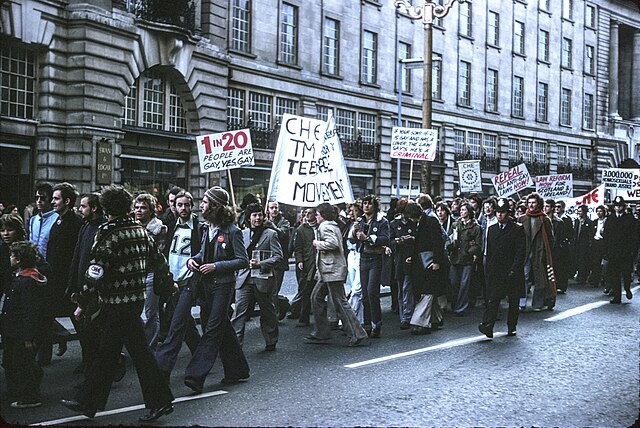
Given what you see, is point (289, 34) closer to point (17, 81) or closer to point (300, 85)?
point (300, 85)

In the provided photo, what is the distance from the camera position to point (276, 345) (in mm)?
9969

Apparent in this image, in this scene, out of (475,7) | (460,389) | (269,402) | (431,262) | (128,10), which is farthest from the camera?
(475,7)

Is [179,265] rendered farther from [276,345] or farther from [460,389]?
[460,389]

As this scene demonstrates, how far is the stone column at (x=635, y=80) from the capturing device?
56562 millimetres

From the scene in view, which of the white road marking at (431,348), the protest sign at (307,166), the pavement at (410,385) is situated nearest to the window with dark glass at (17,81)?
the protest sign at (307,166)

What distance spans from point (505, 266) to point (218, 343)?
4.81 m

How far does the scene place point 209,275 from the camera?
743 cm

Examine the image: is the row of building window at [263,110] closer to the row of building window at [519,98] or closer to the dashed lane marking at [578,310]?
the row of building window at [519,98]

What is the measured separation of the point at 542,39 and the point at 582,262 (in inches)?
1240

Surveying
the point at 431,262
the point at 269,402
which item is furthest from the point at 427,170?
the point at 269,402

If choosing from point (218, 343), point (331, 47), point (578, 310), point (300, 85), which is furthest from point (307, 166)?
point (331, 47)

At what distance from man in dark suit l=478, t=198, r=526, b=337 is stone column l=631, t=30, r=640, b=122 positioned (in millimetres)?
51206

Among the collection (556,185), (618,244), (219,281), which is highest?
(556,185)

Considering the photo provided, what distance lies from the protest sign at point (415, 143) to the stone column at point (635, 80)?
141 feet
